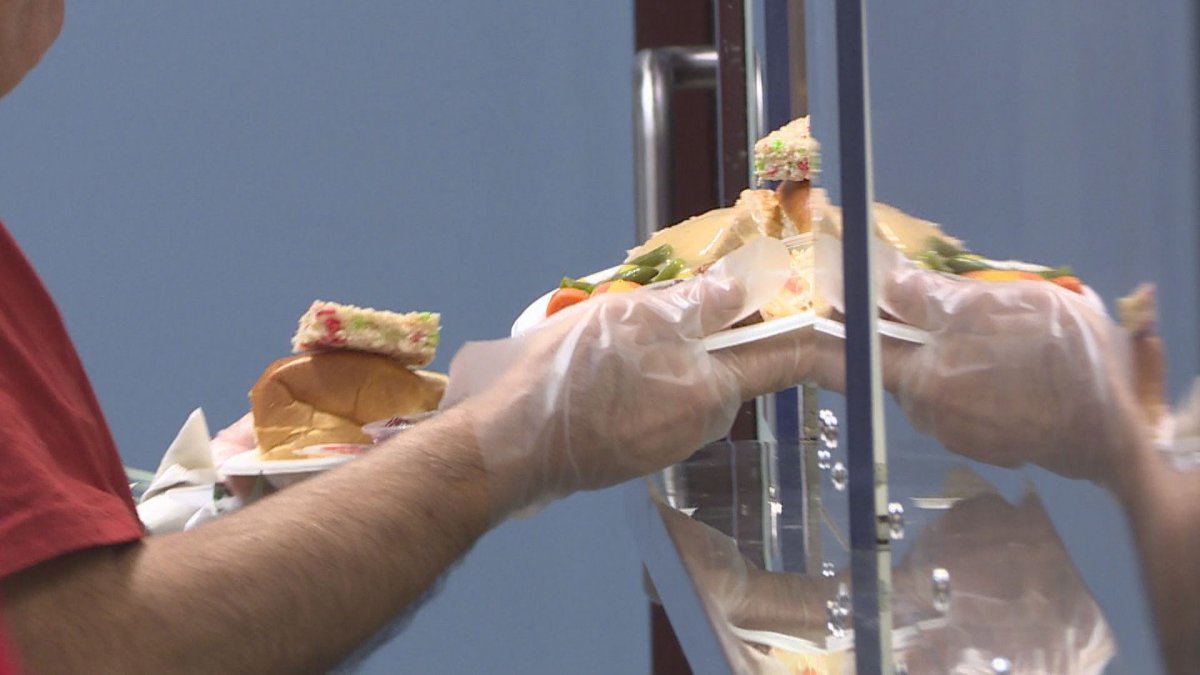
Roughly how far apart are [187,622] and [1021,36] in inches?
21.6

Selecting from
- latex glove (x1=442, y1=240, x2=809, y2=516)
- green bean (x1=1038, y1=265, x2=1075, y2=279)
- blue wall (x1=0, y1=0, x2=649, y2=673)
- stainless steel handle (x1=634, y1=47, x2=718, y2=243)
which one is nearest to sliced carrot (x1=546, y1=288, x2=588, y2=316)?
latex glove (x1=442, y1=240, x2=809, y2=516)

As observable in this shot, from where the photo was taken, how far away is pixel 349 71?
3.00 m

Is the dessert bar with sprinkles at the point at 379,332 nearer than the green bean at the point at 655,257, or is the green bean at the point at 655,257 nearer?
the green bean at the point at 655,257

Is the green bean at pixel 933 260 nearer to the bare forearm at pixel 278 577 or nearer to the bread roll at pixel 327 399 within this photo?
the bare forearm at pixel 278 577

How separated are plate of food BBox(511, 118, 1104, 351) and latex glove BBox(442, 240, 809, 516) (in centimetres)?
2

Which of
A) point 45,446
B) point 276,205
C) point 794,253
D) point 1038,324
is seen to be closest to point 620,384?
point 794,253

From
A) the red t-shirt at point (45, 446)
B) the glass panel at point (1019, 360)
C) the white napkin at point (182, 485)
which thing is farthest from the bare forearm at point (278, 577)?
the white napkin at point (182, 485)

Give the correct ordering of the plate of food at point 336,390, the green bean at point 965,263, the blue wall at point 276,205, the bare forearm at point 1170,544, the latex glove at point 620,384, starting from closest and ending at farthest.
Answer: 1. the bare forearm at point 1170,544
2. the green bean at point 965,263
3. the latex glove at point 620,384
4. the plate of food at point 336,390
5. the blue wall at point 276,205

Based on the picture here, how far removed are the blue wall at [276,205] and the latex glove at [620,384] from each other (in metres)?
2.06

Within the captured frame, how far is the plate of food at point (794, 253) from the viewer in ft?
1.59

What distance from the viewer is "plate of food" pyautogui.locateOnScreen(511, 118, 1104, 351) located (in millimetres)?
485

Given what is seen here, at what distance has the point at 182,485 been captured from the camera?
1.29 meters

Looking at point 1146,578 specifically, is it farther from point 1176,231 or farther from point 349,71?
point 349,71

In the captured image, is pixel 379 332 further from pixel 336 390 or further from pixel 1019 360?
pixel 1019 360
